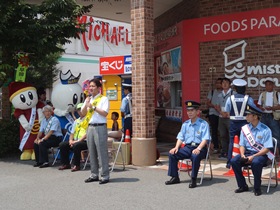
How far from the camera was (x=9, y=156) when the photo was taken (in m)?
11.4

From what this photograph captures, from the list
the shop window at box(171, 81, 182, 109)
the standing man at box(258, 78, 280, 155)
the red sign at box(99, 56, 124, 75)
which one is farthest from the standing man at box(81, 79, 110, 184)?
the red sign at box(99, 56, 124, 75)

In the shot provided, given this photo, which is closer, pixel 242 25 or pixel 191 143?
pixel 191 143

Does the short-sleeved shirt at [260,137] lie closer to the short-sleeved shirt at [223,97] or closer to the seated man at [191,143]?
the seated man at [191,143]

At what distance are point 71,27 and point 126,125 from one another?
123 inches

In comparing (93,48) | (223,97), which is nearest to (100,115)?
(223,97)

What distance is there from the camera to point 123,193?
6.84m

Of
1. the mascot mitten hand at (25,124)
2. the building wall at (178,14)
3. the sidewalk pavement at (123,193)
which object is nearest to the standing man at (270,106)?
the sidewalk pavement at (123,193)

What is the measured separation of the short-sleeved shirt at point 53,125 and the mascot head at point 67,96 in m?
0.46

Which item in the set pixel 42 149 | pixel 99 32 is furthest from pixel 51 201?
pixel 99 32

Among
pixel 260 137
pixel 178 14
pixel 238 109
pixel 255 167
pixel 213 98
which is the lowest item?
pixel 255 167

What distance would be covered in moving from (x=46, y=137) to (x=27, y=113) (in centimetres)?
139

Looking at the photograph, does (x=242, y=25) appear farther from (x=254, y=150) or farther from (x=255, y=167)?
(x=255, y=167)

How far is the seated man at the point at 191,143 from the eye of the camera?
7.21 m

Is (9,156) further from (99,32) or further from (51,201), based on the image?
(99,32)
